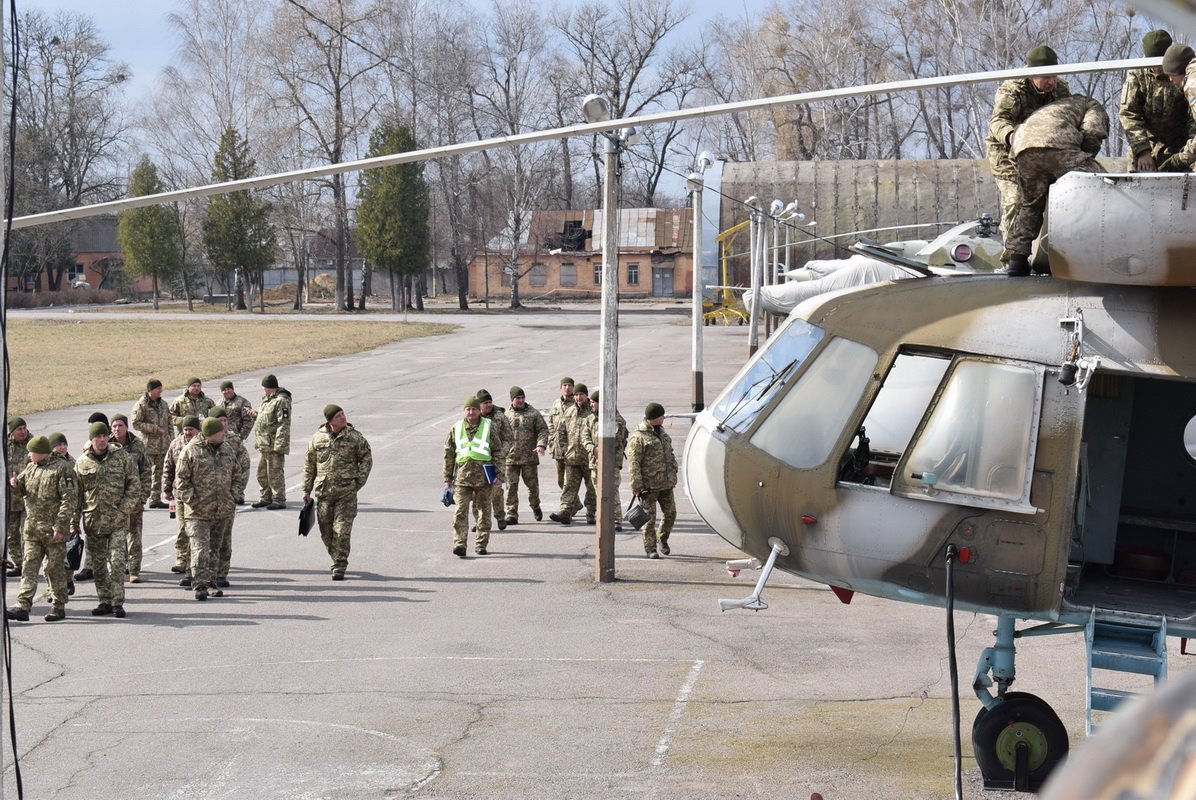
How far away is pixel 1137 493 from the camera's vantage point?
8.38 metres

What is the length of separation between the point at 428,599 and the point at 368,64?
188 feet

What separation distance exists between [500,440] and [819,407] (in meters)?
7.76

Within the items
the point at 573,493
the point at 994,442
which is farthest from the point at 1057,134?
the point at 573,493

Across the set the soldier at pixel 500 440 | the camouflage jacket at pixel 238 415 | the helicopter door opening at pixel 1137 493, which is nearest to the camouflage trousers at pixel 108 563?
the soldier at pixel 500 440

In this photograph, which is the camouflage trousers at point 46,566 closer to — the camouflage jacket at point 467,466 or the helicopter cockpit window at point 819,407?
the camouflage jacket at point 467,466

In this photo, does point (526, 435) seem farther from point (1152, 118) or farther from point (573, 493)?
point (1152, 118)

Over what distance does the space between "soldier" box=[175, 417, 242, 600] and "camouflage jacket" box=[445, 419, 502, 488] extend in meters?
2.58

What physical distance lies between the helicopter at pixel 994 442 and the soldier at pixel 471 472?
6.62 m

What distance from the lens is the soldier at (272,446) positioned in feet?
56.5

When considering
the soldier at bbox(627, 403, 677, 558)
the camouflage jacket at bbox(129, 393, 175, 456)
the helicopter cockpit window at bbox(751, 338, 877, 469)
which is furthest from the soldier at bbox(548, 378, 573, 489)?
the helicopter cockpit window at bbox(751, 338, 877, 469)

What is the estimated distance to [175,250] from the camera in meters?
69.1

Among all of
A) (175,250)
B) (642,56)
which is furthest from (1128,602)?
(642,56)

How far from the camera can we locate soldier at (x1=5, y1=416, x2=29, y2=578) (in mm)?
13289

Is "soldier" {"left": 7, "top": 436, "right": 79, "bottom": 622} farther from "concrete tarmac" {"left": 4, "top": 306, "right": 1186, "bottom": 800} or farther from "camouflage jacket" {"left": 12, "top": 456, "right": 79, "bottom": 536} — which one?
"concrete tarmac" {"left": 4, "top": 306, "right": 1186, "bottom": 800}
